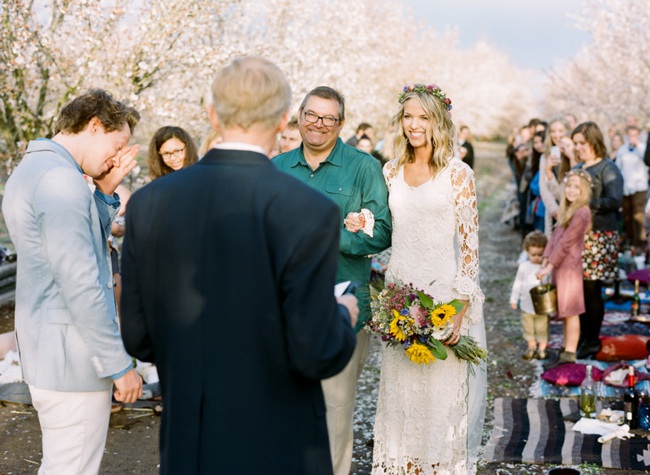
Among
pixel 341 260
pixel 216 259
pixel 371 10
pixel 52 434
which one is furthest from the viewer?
pixel 371 10

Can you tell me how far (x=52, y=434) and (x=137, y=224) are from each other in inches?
50.5

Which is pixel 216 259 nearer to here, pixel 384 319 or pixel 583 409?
pixel 384 319

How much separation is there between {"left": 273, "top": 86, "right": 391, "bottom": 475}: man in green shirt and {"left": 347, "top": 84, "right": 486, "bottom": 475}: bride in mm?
126

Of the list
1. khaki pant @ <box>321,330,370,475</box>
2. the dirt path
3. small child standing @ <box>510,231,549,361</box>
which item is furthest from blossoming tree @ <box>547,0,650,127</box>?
khaki pant @ <box>321,330,370,475</box>

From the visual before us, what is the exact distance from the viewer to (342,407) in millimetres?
4344

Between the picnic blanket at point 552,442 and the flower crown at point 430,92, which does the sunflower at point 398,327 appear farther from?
the picnic blanket at point 552,442

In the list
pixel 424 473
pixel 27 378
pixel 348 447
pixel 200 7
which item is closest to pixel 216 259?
pixel 27 378

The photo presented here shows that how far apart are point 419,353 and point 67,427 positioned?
197 cm

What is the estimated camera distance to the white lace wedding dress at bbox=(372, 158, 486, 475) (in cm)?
438

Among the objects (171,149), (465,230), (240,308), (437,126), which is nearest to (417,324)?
(465,230)

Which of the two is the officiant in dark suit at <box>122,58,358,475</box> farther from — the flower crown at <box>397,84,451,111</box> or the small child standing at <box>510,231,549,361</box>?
the small child standing at <box>510,231,549,361</box>

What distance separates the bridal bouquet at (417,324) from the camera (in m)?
4.30

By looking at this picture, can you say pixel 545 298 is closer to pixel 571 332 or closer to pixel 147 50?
pixel 571 332

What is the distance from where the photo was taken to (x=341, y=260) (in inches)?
172
